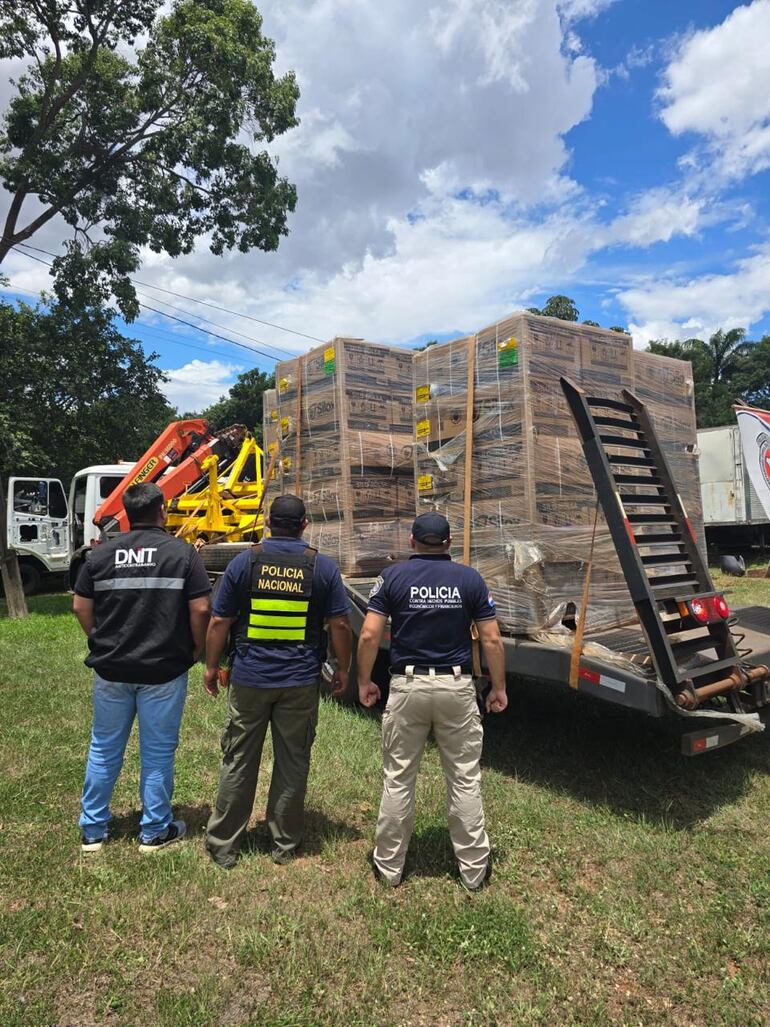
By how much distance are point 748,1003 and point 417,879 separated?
1.39 meters

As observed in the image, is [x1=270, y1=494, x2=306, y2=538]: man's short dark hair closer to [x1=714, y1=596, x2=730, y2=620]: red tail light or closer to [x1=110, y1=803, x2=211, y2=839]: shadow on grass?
[x1=110, y1=803, x2=211, y2=839]: shadow on grass

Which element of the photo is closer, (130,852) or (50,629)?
(130,852)

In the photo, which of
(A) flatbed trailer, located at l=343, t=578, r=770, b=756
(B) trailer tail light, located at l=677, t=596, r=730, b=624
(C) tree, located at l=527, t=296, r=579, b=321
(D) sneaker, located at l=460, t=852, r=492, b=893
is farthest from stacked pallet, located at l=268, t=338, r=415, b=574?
(C) tree, located at l=527, t=296, r=579, b=321

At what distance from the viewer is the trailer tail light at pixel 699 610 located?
3.74 meters

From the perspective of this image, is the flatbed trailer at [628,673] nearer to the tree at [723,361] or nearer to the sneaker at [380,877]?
the sneaker at [380,877]

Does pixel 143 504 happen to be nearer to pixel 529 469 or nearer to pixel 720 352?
pixel 529 469

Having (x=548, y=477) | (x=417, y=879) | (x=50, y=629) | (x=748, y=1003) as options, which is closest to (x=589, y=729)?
(x=548, y=477)

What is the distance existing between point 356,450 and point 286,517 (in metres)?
2.59

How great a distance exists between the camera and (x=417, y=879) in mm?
3205

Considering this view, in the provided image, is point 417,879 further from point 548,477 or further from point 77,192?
point 77,192

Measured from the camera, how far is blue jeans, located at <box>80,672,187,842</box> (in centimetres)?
340

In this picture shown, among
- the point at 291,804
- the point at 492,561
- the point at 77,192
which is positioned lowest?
the point at 291,804

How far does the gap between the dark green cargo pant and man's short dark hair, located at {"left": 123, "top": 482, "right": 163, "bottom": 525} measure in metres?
0.97

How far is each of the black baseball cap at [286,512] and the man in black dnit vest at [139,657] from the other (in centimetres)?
52
